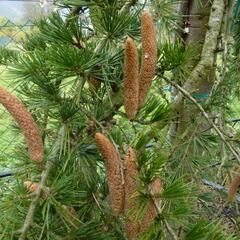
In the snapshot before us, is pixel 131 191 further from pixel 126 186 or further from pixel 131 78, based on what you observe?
pixel 131 78

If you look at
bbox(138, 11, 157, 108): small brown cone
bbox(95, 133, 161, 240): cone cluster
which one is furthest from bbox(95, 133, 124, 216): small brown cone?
bbox(138, 11, 157, 108): small brown cone

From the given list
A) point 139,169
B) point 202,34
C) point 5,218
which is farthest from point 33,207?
point 202,34

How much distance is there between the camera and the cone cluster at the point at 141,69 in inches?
24.4

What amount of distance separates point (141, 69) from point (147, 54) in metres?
0.03

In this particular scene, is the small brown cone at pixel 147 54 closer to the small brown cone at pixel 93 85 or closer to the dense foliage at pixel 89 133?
the dense foliage at pixel 89 133

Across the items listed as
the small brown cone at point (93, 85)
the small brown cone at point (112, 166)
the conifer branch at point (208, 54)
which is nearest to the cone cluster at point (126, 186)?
the small brown cone at point (112, 166)

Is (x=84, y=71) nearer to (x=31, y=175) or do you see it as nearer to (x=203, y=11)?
(x=31, y=175)

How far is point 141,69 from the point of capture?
0.66 meters

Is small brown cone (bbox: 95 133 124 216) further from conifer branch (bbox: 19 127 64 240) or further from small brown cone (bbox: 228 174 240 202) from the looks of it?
small brown cone (bbox: 228 174 240 202)

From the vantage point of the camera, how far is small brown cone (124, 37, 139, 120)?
0.61 meters

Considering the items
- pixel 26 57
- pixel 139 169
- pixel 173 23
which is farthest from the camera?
pixel 173 23

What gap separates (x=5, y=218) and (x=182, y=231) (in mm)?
272

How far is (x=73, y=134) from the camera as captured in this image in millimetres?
731

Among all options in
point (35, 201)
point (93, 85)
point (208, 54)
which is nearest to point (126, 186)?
point (35, 201)
